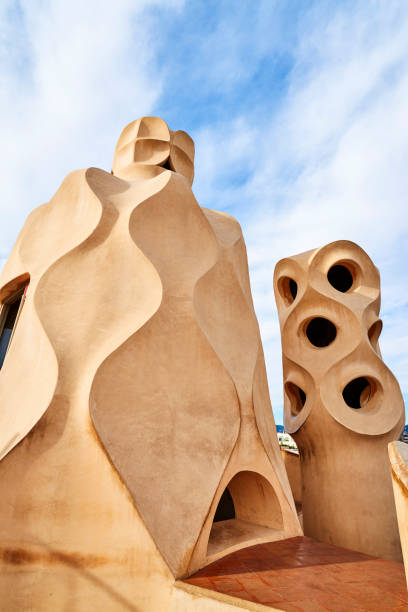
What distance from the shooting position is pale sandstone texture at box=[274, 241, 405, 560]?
390 inches

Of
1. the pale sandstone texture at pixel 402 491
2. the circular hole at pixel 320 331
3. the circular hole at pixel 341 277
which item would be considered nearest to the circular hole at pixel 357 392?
the circular hole at pixel 320 331

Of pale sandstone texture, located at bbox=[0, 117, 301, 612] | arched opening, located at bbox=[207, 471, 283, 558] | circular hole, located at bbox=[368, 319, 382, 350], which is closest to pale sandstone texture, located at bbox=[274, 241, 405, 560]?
circular hole, located at bbox=[368, 319, 382, 350]

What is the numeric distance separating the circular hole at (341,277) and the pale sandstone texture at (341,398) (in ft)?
0.12

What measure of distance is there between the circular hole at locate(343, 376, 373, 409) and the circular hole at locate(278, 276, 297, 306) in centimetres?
349

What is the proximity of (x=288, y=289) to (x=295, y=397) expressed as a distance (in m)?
3.94

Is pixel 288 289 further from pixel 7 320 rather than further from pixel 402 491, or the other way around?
pixel 402 491

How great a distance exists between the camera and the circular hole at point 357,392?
1147 cm

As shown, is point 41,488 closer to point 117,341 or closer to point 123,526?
point 123,526

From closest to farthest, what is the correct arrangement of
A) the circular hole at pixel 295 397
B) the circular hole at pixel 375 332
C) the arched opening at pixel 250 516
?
1. the arched opening at pixel 250 516
2. the circular hole at pixel 375 332
3. the circular hole at pixel 295 397

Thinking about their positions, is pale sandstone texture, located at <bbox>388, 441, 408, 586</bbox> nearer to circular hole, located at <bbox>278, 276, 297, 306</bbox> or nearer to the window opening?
the window opening

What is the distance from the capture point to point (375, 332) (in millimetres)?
12430

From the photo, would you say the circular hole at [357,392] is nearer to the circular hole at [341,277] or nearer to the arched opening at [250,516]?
the circular hole at [341,277]

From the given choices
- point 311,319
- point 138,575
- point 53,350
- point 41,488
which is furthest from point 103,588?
point 311,319

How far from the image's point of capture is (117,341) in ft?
17.0
